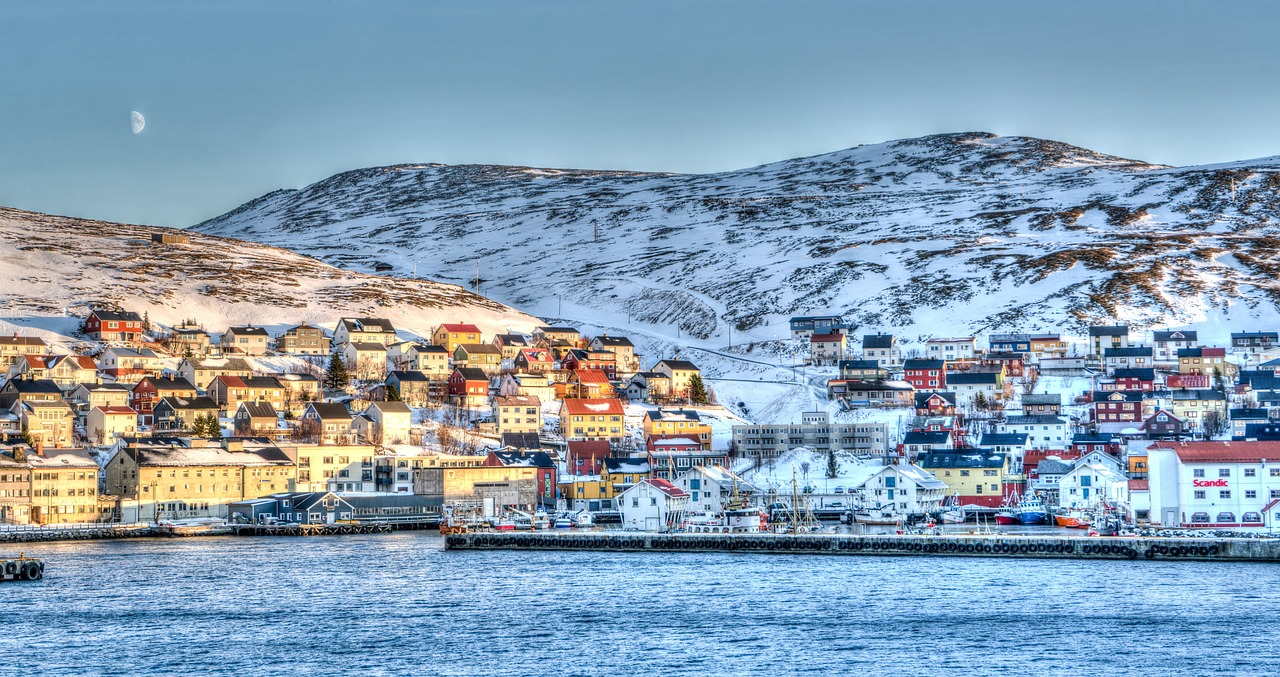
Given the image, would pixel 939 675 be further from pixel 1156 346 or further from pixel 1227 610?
pixel 1156 346

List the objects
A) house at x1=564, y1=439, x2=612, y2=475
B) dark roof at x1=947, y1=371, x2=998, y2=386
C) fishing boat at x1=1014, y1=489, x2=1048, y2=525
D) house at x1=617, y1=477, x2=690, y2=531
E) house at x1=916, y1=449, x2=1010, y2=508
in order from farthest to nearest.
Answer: dark roof at x1=947, y1=371, x2=998, y2=386 → house at x1=564, y1=439, x2=612, y2=475 → house at x1=916, y1=449, x2=1010, y2=508 → fishing boat at x1=1014, y1=489, x2=1048, y2=525 → house at x1=617, y1=477, x2=690, y2=531

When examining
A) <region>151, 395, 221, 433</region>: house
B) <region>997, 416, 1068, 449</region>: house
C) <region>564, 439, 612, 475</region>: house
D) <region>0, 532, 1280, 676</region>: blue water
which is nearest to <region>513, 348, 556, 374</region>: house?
<region>564, 439, 612, 475</region>: house

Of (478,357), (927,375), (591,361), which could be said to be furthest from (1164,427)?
(478,357)

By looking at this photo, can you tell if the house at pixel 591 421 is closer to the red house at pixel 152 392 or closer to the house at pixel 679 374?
the house at pixel 679 374

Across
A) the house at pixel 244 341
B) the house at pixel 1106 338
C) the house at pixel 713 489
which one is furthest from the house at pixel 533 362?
the house at pixel 1106 338

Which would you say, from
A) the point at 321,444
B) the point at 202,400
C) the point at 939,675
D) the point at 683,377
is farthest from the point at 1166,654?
the point at 683,377

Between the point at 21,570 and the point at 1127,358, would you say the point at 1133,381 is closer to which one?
the point at 1127,358

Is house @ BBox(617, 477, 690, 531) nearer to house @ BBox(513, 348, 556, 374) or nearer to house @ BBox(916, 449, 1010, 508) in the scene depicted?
house @ BBox(916, 449, 1010, 508)
